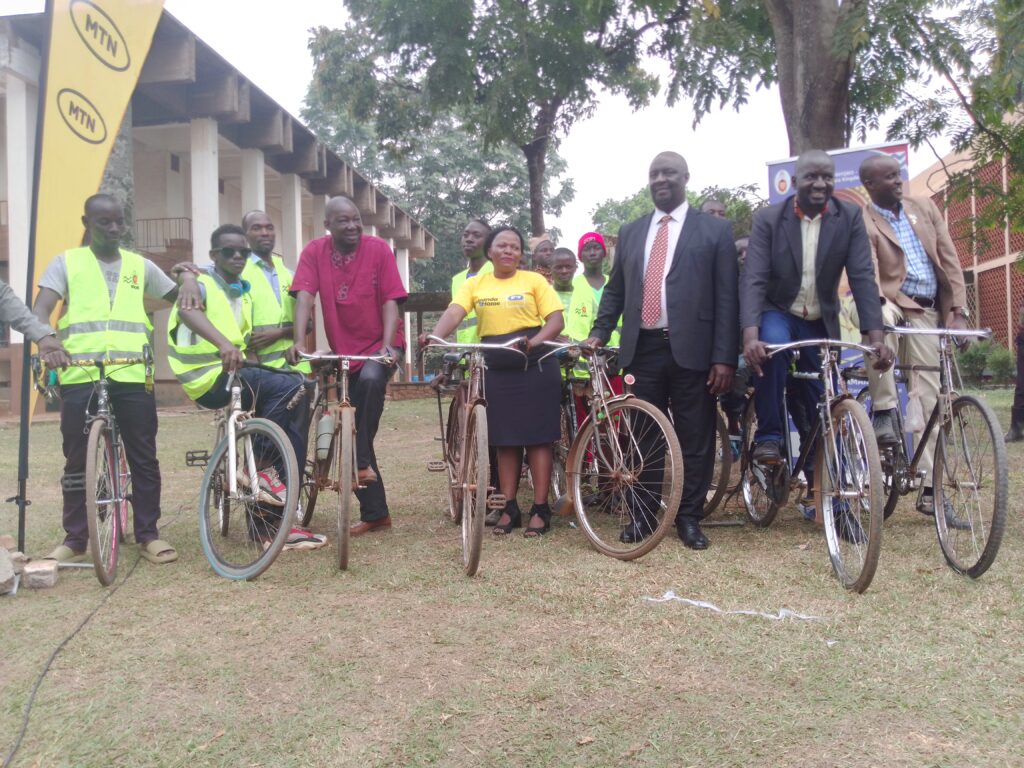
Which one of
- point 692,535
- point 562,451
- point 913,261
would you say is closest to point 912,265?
point 913,261

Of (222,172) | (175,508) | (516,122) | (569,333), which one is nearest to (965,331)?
(569,333)

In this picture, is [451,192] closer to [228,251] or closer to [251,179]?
[251,179]

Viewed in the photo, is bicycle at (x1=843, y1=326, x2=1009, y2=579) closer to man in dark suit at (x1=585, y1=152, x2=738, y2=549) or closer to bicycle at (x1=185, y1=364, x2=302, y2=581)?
man in dark suit at (x1=585, y1=152, x2=738, y2=549)

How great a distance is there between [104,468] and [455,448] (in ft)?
6.62

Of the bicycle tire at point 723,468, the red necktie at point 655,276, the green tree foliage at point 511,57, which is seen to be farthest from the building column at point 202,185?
the red necktie at point 655,276

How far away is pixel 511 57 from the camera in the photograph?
1588 centimetres

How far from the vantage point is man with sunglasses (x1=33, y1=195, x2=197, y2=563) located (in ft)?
16.0

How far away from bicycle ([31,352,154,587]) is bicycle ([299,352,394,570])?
924 millimetres

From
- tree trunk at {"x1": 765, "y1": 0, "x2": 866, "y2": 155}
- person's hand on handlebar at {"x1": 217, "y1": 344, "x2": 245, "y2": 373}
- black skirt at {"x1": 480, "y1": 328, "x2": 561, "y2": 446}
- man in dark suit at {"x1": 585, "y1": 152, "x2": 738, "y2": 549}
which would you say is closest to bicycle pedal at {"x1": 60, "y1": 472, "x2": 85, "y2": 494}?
person's hand on handlebar at {"x1": 217, "y1": 344, "x2": 245, "y2": 373}

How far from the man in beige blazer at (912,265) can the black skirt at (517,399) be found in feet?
6.60

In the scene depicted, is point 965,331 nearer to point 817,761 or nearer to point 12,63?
point 817,761

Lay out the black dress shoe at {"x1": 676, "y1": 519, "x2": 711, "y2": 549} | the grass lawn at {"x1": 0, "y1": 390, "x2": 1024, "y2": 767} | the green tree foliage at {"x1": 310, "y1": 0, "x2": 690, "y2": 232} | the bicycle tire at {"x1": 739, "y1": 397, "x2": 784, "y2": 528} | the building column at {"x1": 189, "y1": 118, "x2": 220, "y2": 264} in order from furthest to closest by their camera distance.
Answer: the building column at {"x1": 189, "y1": 118, "x2": 220, "y2": 264} < the green tree foliage at {"x1": 310, "y1": 0, "x2": 690, "y2": 232} < the bicycle tire at {"x1": 739, "y1": 397, "x2": 784, "y2": 528} < the black dress shoe at {"x1": 676, "y1": 519, "x2": 711, "y2": 549} < the grass lawn at {"x1": 0, "y1": 390, "x2": 1024, "y2": 767}

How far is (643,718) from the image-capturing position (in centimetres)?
283

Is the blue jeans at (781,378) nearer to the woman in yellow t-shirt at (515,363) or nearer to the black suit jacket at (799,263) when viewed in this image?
the black suit jacket at (799,263)
